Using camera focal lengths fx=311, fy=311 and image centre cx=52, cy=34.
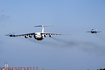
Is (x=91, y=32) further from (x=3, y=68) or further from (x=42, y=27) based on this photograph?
(x=3, y=68)

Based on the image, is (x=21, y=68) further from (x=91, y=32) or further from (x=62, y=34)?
(x=91, y=32)

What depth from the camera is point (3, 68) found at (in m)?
169

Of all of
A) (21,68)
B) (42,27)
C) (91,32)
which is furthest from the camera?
(42,27)

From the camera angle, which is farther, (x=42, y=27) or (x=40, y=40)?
(x=42, y=27)

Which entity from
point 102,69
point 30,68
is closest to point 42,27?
point 30,68

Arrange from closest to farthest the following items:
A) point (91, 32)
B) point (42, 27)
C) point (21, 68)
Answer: point (91, 32)
point (21, 68)
point (42, 27)

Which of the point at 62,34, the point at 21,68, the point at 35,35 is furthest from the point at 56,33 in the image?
the point at 21,68

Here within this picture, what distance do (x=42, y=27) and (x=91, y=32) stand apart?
115 feet

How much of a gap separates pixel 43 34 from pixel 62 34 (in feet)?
37.4

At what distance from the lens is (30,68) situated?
170 meters

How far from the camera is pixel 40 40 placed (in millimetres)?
163625

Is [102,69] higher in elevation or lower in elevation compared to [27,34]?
lower

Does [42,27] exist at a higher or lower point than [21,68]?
higher

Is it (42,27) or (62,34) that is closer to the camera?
(62,34)
